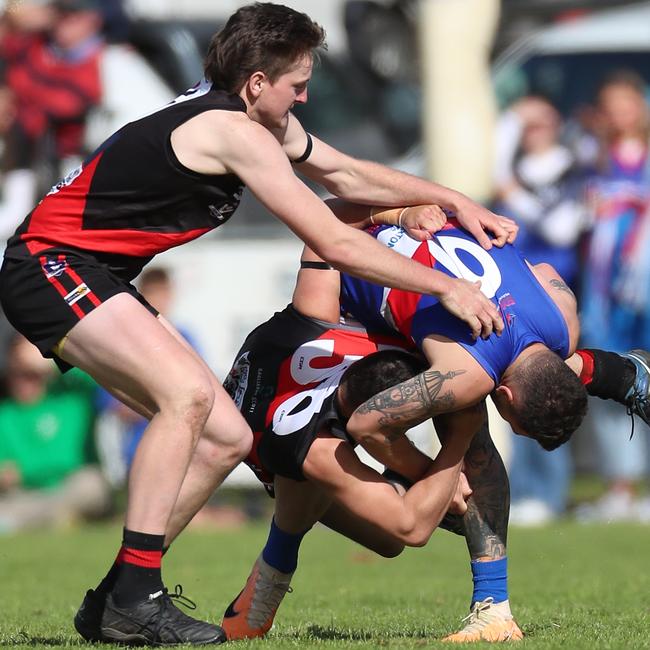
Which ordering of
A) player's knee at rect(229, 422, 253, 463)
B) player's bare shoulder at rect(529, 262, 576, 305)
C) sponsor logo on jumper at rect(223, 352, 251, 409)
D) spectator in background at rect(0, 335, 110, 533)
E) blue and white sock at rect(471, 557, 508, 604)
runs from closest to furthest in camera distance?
player's knee at rect(229, 422, 253, 463), blue and white sock at rect(471, 557, 508, 604), player's bare shoulder at rect(529, 262, 576, 305), sponsor logo on jumper at rect(223, 352, 251, 409), spectator in background at rect(0, 335, 110, 533)

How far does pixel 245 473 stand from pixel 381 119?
10.7 ft

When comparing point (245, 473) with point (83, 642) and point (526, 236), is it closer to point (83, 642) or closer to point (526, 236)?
point (526, 236)

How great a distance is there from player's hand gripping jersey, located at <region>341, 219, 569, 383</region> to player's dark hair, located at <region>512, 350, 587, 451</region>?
0.09m

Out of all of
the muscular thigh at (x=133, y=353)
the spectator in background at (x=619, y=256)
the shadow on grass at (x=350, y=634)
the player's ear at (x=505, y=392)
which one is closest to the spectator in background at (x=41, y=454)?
the spectator in background at (x=619, y=256)

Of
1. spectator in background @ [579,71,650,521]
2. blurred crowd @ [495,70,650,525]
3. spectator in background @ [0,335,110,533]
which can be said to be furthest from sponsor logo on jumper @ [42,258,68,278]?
spectator in background @ [579,71,650,521]

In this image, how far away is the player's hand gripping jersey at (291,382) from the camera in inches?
230

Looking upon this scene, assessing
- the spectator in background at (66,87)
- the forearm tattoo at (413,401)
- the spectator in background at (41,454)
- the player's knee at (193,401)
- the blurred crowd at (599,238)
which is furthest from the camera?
the spectator in background at (66,87)

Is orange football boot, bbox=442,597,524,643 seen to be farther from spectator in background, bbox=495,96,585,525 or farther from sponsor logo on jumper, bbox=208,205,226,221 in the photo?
spectator in background, bbox=495,96,585,525

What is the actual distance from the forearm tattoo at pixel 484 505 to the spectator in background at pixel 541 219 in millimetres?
5276

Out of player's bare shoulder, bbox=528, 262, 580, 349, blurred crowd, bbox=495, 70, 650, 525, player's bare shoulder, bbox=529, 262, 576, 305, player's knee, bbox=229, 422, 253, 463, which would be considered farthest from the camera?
blurred crowd, bbox=495, 70, 650, 525

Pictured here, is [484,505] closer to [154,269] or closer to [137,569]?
[137,569]

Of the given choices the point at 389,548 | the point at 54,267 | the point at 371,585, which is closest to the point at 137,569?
the point at 54,267

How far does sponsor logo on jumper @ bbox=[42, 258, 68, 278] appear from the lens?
5445mm

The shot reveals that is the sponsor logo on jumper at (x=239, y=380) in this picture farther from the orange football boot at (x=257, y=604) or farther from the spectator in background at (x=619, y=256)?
the spectator in background at (x=619, y=256)
